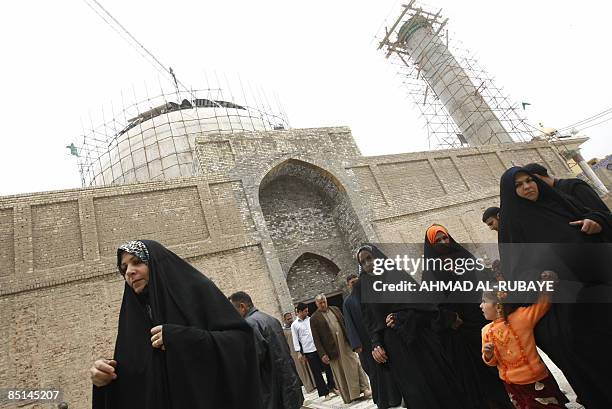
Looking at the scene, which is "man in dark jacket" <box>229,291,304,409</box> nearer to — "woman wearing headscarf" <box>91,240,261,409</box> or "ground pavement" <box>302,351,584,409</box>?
"woman wearing headscarf" <box>91,240,261,409</box>

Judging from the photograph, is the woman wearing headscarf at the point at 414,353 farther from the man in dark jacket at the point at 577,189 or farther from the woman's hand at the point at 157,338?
the woman's hand at the point at 157,338

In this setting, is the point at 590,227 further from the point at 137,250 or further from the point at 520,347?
the point at 137,250

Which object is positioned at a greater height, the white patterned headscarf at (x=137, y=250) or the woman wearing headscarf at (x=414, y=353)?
the white patterned headscarf at (x=137, y=250)

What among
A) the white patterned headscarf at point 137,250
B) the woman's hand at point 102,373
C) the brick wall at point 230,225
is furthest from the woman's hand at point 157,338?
the brick wall at point 230,225

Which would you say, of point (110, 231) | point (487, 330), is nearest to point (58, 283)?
point (110, 231)

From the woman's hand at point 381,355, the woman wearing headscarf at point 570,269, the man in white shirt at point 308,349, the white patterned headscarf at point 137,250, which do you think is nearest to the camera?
the white patterned headscarf at point 137,250

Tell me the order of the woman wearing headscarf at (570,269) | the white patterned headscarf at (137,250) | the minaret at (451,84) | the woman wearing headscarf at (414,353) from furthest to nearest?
the minaret at (451,84) < the woman wearing headscarf at (414,353) < the woman wearing headscarf at (570,269) < the white patterned headscarf at (137,250)

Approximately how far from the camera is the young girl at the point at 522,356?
2316 mm

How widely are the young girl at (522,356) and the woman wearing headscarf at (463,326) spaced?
0.37 metres

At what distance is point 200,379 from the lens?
162 cm

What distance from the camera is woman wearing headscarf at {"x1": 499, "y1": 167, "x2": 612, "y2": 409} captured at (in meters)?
2.01

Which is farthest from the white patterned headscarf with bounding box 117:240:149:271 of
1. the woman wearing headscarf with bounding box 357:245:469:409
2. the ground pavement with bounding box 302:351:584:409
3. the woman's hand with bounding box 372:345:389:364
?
the ground pavement with bounding box 302:351:584:409

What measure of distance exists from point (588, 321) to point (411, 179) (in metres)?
11.9

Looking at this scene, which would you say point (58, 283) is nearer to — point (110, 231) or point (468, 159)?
point (110, 231)
